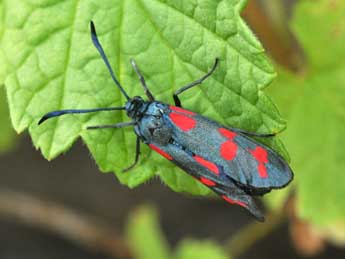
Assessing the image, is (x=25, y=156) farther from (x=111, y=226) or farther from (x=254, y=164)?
(x=254, y=164)

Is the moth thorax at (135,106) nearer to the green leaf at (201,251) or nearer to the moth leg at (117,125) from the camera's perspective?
the moth leg at (117,125)

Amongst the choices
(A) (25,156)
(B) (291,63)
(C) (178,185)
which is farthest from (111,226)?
(C) (178,185)

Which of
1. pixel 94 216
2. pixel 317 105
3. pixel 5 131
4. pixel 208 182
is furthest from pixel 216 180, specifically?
pixel 94 216

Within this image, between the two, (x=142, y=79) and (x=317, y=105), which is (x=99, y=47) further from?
(x=317, y=105)

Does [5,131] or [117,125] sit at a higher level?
[117,125]

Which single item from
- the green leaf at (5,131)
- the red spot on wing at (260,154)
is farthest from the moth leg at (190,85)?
the green leaf at (5,131)

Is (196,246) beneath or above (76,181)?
above
